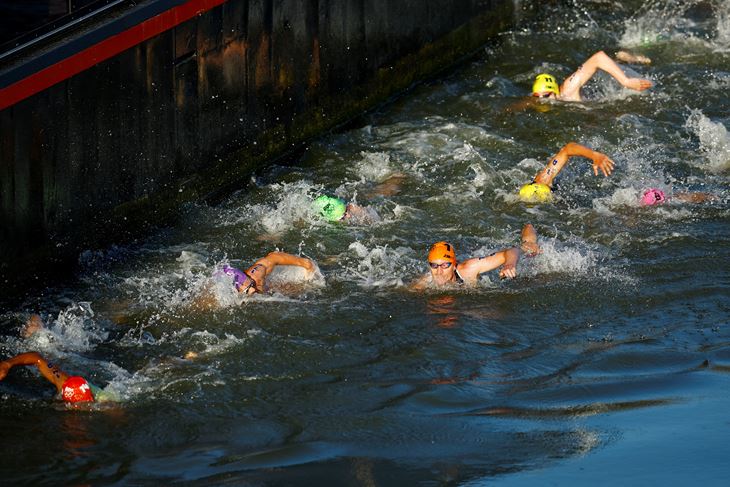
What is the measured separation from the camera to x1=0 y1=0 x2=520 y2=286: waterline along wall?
42.4 ft

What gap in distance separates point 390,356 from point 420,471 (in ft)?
8.30

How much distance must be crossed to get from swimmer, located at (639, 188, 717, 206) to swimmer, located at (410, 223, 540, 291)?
7.71 ft

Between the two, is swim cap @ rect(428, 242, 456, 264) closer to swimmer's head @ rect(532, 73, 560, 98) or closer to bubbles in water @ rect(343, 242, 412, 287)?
bubbles in water @ rect(343, 242, 412, 287)

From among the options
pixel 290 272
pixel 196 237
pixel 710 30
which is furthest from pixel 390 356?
pixel 710 30

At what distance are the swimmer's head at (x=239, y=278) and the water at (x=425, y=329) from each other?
0.18m

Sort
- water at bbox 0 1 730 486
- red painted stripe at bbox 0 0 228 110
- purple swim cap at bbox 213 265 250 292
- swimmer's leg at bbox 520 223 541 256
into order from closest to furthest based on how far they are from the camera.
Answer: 1. water at bbox 0 1 730 486
2. red painted stripe at bbox 0 0 228 110
3. purple swim cap at bbox 213 265 250 292
4. swimmer's leg at bbox 520 223 541 256

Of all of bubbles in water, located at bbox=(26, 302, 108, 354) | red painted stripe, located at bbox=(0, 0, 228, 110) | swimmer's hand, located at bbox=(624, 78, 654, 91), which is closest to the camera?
bubbles in water, located at bbox=(26, 302, 108, 354)

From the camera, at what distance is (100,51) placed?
1356 centimetres

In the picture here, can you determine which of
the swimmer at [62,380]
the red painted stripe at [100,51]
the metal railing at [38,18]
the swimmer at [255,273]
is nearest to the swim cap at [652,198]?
the swimmer at [255,273]

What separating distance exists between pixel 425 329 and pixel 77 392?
3.46 m

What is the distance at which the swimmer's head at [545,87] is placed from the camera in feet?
62.0

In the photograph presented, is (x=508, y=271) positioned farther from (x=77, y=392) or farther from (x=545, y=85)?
(x=545, y=85)

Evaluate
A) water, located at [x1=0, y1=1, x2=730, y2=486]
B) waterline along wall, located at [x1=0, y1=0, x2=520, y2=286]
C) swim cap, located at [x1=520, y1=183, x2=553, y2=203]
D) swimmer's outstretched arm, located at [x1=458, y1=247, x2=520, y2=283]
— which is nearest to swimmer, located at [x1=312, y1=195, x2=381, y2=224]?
water, located at [x1=0, y1=1, x2=730, y2=486]

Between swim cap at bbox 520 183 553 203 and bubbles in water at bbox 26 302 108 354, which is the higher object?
swim cap at bbox 520 183 553 203
